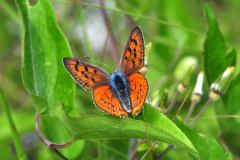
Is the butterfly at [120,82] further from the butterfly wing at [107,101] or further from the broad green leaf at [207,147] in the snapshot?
the broad green leaf at [207,147]

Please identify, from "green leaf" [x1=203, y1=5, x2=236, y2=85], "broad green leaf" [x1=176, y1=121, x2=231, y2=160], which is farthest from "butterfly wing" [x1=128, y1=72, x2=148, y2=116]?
"green leaf" [x1=203, y1=5, x2=236, y2=85]

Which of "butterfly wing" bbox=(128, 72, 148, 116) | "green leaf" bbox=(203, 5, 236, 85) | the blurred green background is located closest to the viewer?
"butterfly wing" bbox=(128, 72, 148, 116)

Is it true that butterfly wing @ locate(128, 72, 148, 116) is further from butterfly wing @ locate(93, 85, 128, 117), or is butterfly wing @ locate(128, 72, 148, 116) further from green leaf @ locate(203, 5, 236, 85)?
green leaf @ locate(203, 5, 236, 85)

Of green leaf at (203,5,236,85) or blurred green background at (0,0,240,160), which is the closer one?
green leaf at (203,5,236,85)

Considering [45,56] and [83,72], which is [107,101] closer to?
[83,72]

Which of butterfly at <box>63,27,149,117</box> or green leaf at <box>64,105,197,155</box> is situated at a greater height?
butterfly at <box>63,27,149,117</box>

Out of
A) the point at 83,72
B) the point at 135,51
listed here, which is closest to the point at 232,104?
the point at 135,51

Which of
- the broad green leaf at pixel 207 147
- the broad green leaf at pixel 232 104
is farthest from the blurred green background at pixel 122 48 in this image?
the broad green leaf at pixel 207 147
